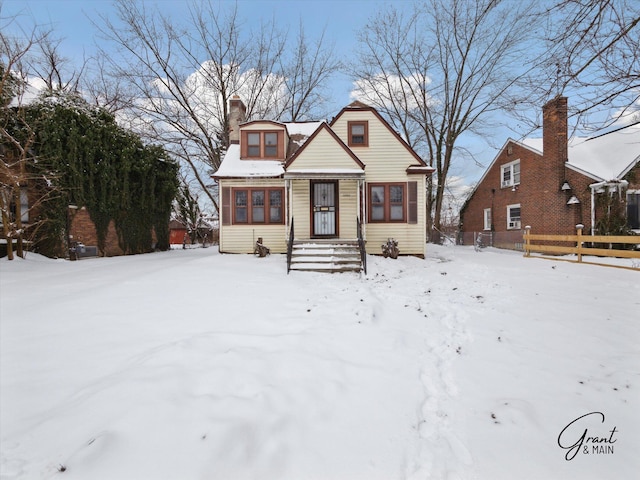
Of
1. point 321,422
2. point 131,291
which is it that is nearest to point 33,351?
point 131,291

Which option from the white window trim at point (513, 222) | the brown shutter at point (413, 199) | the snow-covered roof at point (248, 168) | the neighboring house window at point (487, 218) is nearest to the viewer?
the snow-covered roof at point (248, 168)

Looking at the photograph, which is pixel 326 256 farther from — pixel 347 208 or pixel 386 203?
pixel 386 203

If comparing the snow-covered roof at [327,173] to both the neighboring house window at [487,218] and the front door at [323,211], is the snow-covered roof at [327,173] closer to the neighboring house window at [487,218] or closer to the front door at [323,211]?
the front door at [323,211]

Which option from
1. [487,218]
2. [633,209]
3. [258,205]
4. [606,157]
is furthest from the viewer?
[487,218]

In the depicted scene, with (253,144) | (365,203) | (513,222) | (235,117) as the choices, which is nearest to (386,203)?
(365,203)

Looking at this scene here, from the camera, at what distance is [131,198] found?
15789 mm

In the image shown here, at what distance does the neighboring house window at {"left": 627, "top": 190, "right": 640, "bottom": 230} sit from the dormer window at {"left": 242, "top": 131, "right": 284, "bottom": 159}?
18067 mm

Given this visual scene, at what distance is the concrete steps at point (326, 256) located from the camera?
1002 centimetres

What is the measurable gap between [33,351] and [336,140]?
10.9 meters

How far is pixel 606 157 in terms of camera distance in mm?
17172

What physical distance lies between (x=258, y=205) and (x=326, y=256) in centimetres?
456

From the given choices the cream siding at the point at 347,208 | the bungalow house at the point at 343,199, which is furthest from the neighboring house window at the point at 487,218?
the cream siding at the point at 347,208

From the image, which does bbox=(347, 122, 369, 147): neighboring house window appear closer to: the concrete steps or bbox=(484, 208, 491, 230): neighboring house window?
the concrete steps

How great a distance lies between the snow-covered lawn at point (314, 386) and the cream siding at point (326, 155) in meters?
7.00
